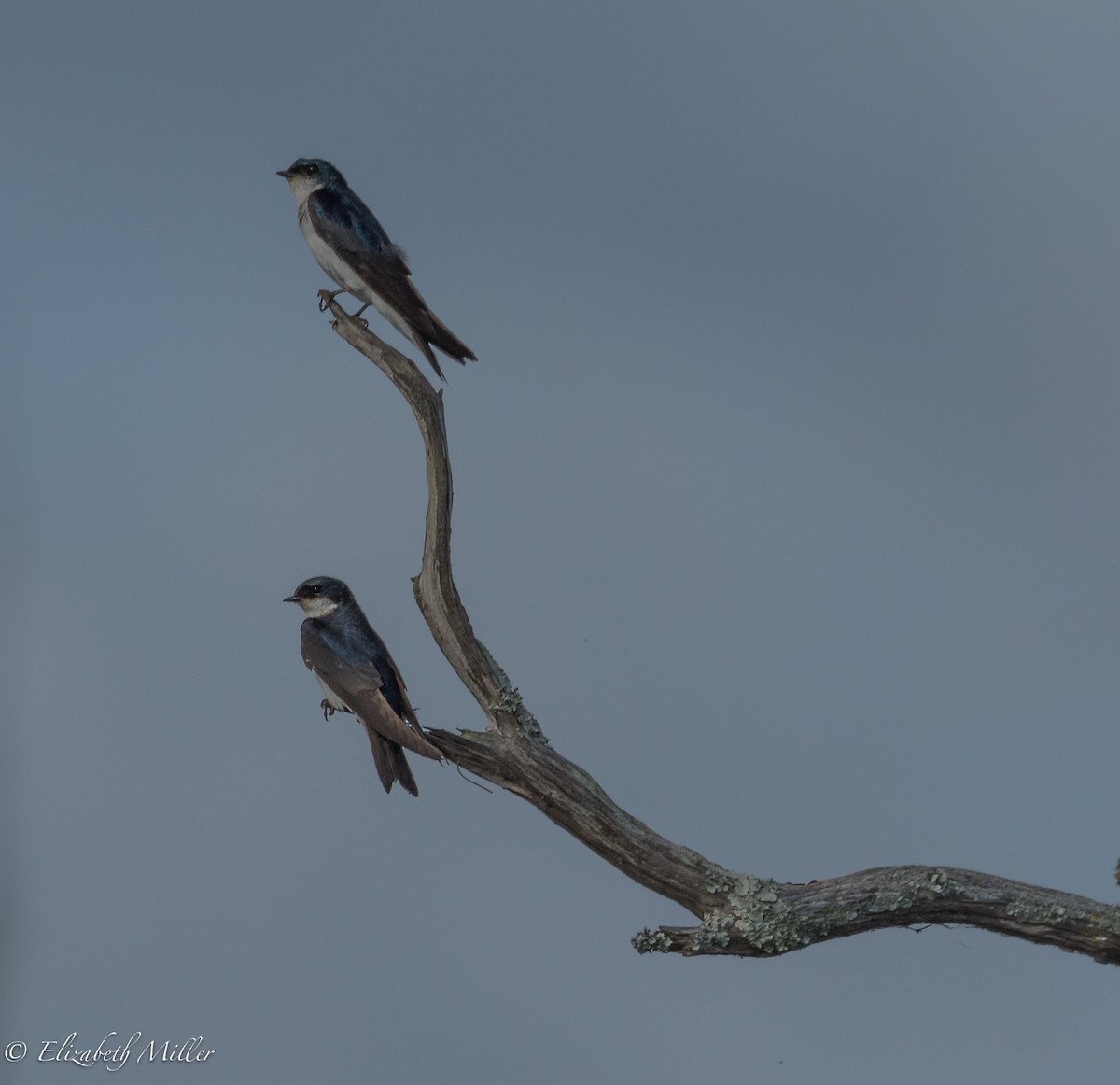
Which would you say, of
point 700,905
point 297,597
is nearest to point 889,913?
point 700,905

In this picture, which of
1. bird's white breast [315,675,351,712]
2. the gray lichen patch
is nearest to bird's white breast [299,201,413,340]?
bird's white breast [315,675,351,712]

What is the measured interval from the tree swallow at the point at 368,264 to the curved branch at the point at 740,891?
2.25m

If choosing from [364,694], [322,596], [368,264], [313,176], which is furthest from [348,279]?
[364,694]

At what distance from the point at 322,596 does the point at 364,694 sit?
0.96m

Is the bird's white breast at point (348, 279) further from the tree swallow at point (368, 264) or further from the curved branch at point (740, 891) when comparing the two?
the curved branch at point (740, 891)

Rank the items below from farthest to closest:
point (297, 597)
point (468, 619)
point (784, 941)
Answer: point (297, 597) → point (468, 619) → point (784, 941)

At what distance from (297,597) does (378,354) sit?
5.11ft

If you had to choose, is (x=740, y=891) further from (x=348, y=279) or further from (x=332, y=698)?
(x=348, y=279)

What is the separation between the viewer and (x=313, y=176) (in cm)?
886

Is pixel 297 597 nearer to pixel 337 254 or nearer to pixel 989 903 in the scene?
pixel 337 254

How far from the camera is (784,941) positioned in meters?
6.99

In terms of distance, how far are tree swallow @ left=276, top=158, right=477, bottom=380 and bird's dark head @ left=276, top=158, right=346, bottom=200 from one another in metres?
0.03

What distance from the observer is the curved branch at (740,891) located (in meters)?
6.98

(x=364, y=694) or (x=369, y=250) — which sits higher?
(x=369, y=250)
